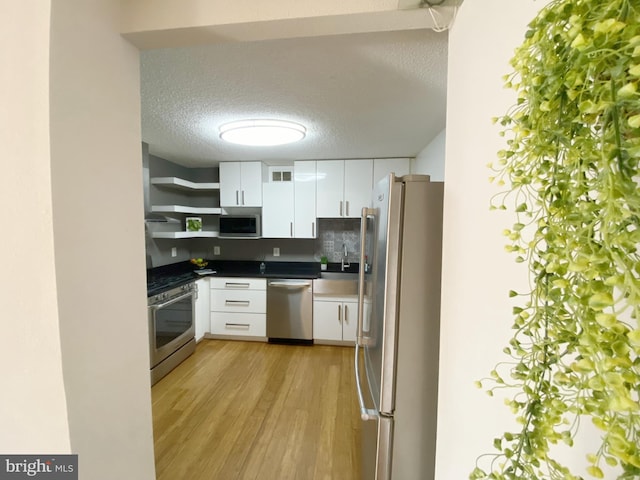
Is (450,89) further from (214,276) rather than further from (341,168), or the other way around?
(214,276)

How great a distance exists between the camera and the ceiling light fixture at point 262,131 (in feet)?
7.10

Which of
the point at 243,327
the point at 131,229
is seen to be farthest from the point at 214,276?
the point at 131,229

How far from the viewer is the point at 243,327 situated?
3.56 meters

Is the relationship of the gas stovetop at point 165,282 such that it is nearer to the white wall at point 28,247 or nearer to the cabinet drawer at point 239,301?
the cabinet drawer at point 239,301

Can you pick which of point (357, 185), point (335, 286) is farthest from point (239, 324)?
point (357, 185)

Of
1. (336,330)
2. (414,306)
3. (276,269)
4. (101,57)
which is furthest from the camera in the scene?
(276,269)

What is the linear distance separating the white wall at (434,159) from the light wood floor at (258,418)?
7.24 ft

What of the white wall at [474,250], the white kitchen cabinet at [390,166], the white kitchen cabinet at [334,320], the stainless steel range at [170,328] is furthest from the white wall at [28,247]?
the white kitchen cabinet at [390,166]

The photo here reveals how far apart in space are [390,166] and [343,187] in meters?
0.68

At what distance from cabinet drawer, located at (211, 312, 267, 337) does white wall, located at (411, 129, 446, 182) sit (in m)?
2.66

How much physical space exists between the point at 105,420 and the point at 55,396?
199 millimetres

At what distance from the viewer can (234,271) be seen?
12.8 feet

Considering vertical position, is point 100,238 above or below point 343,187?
below
